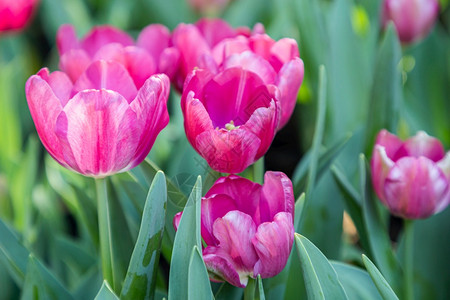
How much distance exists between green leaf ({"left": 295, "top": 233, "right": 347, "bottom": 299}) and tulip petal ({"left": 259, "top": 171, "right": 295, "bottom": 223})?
31 mm

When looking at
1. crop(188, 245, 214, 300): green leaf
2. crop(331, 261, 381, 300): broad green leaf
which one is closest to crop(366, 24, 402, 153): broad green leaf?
crop(331, 261, 381, 300): broad green leaf

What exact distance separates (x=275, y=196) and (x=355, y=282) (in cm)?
25

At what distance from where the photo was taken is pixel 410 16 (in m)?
1.22

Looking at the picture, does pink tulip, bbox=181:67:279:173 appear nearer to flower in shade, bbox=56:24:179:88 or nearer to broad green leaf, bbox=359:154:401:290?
flower in shade, bbox=56:24:179:88

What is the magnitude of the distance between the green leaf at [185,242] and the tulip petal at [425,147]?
358mm

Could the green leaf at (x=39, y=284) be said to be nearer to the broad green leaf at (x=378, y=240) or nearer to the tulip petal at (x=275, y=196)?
the tulip petal at (x=275, y=196)

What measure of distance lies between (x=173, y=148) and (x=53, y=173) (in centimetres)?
29

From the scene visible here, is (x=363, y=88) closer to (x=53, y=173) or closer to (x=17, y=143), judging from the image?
(x=53, y=173)

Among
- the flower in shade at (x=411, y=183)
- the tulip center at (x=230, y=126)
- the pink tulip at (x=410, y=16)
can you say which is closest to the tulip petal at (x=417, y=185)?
the flower in shade at (x=411, y=183)

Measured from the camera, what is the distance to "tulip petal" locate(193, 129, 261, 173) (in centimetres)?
61

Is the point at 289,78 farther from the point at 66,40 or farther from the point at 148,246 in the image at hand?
the point at 66,40

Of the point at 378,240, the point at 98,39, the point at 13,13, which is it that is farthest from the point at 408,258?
the point at 13,13

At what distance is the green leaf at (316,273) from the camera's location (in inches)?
23.5

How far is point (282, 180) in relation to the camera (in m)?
0.60
